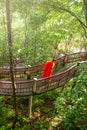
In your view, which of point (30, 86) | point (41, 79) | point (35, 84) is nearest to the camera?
point (35, 84)

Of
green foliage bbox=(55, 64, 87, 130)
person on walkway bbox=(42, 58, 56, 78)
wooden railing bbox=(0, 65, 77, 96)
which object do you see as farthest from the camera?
person on walkway bbox=(42, 58, 56, 78)

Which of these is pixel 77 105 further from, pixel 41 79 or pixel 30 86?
pixel 30 86

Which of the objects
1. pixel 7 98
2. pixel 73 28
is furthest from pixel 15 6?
pixel 7 98

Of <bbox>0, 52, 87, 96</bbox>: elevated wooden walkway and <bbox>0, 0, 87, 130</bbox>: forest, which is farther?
<bbox>0, 52, 87, 96</bbox>: elevated wooden walkway

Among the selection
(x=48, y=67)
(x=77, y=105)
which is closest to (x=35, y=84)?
(x=48, y=67)

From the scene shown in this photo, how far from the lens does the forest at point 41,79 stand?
26.2ft

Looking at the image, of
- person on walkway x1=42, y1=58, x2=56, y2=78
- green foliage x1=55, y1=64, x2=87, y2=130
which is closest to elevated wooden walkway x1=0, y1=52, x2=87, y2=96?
person on walkway x1=42, y1=58, x2=56, y2=78

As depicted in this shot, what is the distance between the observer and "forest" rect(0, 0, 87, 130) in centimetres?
800

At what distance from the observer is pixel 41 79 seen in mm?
10844

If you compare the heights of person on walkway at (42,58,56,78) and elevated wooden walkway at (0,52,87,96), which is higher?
person on walkway at (42,58,56,78)

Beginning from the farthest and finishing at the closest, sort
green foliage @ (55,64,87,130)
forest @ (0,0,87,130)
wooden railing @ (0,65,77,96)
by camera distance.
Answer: wooden railing @ (0,65,77,96)
forest @ (0,0,87,130)
green foliage @ (55,64,87,130)

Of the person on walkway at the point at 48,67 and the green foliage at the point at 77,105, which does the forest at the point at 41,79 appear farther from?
the person on walkway at the point at 48,67

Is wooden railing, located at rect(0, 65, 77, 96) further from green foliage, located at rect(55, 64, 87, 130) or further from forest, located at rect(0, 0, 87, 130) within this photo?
green foliage, located at rect(55, 64, 87, 130)

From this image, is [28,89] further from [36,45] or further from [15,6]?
[15,6]
